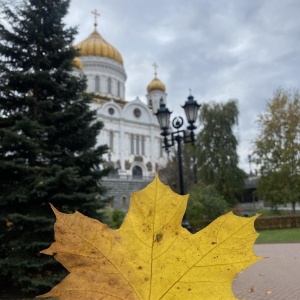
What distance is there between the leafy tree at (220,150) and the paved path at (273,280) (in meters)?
16.0

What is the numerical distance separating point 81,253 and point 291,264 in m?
9.03

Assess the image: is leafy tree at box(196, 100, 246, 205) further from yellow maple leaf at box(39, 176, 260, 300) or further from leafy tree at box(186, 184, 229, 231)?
yellow maple leaf at box(39, 176, 260, 300)

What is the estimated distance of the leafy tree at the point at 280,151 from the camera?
22.7m

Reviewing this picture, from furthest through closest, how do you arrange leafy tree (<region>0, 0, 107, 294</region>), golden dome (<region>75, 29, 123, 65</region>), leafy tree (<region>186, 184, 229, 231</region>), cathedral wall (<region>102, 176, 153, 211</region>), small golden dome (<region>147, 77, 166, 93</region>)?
1. small golden dome (<region>147, 77, 166, 93</region>)
2. golden dome (<region>75, 29, 123, 65</region>)
3. cathedral wall (<region>102, 176, 153, 211</region>)
4. leafy tree (<region>186, 184, 229, 231</region>)
5. leafy tree (<region>0, 0, 107, 294</region>)

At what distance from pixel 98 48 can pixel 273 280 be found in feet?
147

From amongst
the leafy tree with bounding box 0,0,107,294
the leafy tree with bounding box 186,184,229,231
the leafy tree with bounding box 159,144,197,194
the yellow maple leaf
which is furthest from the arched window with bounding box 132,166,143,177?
the yellow maple leaf

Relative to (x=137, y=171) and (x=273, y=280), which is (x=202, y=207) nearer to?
(x=273, y=280)

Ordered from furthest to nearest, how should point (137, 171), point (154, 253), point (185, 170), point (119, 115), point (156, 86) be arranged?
point (156, 86) < point (137, 171) < point (119, 115) < point (185, 170) < point (154, 253)

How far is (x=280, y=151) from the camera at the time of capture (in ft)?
76.7

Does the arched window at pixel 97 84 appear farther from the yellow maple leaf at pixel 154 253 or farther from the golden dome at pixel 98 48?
the yellow maple leaf at pixel 154 253

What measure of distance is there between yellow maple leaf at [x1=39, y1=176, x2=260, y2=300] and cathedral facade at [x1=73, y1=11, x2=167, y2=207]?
43.1m

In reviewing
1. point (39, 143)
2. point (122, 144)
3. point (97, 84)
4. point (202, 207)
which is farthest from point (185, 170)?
point (39, 143)

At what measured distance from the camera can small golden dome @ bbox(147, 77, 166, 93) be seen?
53656 mm

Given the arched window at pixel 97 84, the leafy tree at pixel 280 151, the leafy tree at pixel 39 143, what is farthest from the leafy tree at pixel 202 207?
the arched window at pixel 97 84
